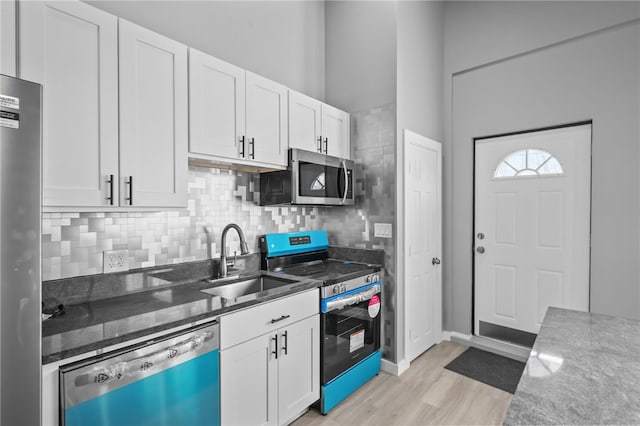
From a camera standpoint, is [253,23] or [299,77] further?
[299,77]

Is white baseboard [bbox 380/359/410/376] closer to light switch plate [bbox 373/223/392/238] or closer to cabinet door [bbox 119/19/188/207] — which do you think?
light switch plate [bbox 373/223/392/238]

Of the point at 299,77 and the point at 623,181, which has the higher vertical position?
the point at 299,77

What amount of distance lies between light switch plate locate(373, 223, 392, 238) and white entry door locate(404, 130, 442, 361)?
0.17 m

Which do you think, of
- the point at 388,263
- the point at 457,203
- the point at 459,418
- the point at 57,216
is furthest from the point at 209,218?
the point at 457,203

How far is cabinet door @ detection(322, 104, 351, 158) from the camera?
2.77 metres

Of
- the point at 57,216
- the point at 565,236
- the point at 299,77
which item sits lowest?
the point at 565,236

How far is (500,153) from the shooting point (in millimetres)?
3186

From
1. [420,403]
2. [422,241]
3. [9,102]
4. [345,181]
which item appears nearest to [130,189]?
[9,102]

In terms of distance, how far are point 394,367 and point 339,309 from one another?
2.93 ft

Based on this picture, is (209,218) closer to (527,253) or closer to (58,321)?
(58,321)

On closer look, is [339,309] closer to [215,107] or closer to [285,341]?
[285,341]

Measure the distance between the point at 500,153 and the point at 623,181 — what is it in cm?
95

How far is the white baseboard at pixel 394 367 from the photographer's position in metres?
2.72

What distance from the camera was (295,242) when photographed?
2.82 metres
